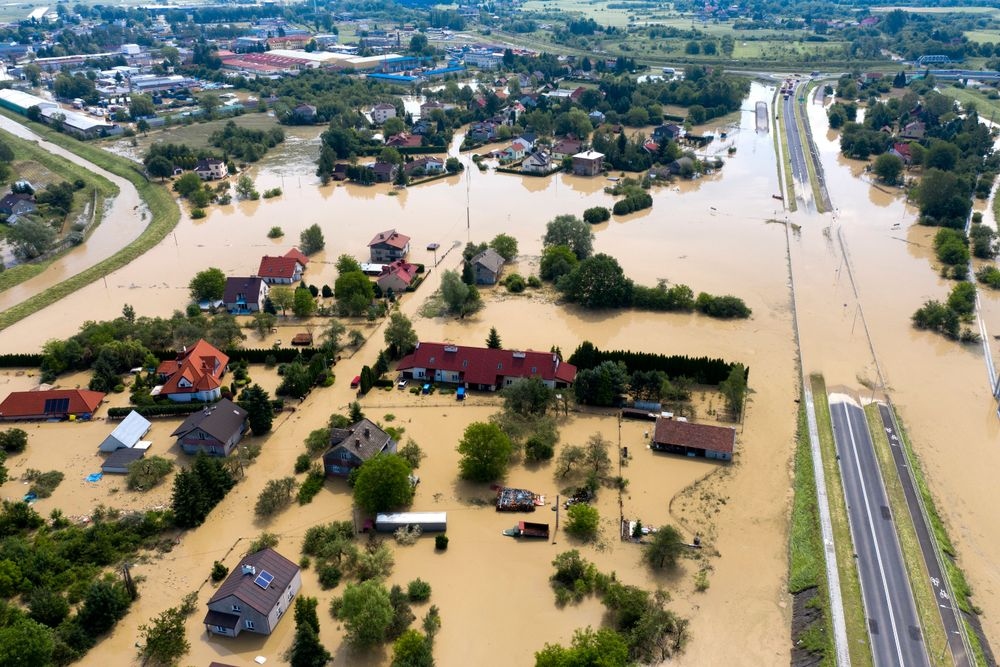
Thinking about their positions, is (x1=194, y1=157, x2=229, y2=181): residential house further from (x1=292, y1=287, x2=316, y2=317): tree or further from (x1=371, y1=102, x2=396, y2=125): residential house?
(x1=292, y1=287, x2=316, y2=317): tree

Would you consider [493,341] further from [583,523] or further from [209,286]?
[209,286]

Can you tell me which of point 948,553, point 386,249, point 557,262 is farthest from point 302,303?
point 948,553

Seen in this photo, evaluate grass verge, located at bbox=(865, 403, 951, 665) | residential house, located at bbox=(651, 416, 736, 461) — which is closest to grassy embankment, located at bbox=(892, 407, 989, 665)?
grass verge, located at bbox=(865, 403, 951, 665)

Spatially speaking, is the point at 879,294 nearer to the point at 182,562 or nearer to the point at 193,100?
the point at 182,562

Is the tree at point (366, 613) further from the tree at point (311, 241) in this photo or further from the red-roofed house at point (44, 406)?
the tree at point (311, 241)

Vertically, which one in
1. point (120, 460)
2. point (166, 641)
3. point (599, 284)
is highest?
point (599, 284)

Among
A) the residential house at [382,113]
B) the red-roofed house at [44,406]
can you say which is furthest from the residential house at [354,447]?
the residential house at [382,113]

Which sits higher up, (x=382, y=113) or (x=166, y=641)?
(x=166, y=641)
